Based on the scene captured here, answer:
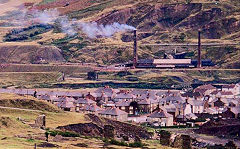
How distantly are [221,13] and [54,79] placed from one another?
64636 mm

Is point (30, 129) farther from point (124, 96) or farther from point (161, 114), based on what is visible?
point (124, 96)

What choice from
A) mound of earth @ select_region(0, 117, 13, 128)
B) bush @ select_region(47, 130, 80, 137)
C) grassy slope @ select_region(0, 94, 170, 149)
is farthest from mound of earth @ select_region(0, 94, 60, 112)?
bush @ select_region(47, 130, 80, 137)

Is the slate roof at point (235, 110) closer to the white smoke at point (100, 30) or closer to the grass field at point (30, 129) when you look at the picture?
the grass field at point (30, 129)

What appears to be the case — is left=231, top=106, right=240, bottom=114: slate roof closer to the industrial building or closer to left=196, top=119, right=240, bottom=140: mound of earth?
left=196, top=119, right=240, bottom=140: mound of earth

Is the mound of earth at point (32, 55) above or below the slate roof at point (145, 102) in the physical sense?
above

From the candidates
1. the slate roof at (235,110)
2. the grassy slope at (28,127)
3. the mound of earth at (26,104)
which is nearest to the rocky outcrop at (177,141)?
the grassy slope at (28,127)

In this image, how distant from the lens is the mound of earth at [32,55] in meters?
175

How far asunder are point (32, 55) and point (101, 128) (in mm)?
98701

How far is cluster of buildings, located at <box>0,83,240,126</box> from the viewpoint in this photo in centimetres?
9625

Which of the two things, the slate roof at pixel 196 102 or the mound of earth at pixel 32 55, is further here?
the mound of earth at pixel 32 55

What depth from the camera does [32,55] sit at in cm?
17662

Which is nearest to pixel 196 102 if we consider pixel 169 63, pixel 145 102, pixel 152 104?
pixel 152 104

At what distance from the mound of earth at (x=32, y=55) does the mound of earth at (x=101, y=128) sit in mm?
90236

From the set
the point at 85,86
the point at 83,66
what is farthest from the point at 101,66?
the point at 85,86
